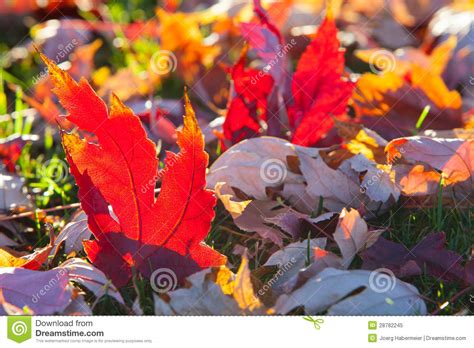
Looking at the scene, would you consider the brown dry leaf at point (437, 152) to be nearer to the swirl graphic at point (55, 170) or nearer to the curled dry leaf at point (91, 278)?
the curled dry leaf at point (91, 278)

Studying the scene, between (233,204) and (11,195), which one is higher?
(11,195)

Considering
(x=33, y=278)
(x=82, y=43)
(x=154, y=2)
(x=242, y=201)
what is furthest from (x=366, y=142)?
(x=154, y=2)

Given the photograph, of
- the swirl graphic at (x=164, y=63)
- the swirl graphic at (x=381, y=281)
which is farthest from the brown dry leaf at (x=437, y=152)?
the swirl graphic at (x=164, y=63)

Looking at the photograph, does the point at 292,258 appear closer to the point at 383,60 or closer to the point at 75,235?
the point at 75,235

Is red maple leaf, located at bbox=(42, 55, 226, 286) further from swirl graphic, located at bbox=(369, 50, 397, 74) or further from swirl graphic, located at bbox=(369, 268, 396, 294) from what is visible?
swirl graphic, located at bbox=(369, 50, 397, 74)

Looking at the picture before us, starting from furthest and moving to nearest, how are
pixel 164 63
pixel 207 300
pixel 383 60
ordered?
pixel 164 63, pixel 383 60, pixel 207 300

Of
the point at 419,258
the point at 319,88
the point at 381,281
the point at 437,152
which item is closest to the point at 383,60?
the point at 319,88

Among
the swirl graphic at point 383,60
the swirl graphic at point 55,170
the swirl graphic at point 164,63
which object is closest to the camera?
the swirl graphic at point 55,170
